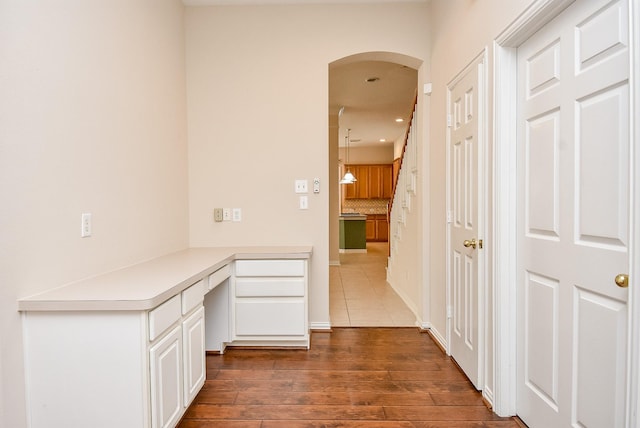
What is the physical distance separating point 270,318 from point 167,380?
1284 mm

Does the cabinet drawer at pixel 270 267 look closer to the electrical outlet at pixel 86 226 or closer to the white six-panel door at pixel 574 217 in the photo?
the electrical outlet at pixel 86 226

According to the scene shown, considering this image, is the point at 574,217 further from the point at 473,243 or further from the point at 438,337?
the point at 438,337

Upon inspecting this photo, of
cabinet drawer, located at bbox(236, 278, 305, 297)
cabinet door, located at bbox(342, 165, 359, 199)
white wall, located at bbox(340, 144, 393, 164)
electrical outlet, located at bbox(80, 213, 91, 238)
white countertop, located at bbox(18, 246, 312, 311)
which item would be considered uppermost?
white wall, located at bbox(340, 144, 393, 164)

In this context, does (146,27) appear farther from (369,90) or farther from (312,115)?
(369,90)

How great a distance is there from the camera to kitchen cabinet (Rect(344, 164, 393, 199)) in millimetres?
11398

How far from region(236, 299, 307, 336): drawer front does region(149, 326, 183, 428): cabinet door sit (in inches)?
42.0

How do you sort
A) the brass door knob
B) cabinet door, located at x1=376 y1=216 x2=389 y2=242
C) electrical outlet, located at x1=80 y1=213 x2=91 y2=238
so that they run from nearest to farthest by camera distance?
electrical outlet, located at x1=80 y1=213 x2=91 y2=238, the brass door knob, cabinet door, located at x1=376 y1=216 x2=389 y2=242

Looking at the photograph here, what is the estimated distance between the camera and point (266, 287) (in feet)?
9.66

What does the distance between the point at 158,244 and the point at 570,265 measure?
102 inches

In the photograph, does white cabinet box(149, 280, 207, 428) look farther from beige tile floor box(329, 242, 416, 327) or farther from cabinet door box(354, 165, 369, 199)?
cabinet door box(354, 165, 369, 199)

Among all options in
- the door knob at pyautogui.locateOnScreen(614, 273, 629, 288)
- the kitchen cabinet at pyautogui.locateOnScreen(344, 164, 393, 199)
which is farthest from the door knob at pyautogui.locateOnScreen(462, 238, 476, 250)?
the kitchen cabinet at pyautogui.locateOnScreen(344, 164, 393, 199)

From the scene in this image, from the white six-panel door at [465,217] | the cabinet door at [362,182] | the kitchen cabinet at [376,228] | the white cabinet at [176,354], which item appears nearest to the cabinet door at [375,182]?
the cabinet door at [362,182]

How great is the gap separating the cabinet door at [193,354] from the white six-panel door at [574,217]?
5.92 ft

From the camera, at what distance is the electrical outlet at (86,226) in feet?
6.21
